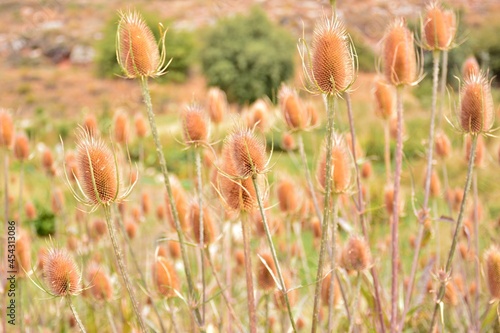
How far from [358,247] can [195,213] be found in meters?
0.46

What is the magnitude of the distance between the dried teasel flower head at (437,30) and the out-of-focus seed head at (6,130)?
56.5 inches

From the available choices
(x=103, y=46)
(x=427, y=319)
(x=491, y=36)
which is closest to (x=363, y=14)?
(x=491, y=36)

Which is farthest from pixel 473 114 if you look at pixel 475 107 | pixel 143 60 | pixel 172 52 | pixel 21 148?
pixel 172 52

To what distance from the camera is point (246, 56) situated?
21.8 m

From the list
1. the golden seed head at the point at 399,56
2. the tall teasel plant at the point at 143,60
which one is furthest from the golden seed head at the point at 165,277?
the golden seed head at the point at 399,56

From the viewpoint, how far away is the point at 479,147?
2.23 meters

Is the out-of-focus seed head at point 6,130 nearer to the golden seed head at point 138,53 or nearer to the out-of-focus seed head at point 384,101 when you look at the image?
the golden seed head at point 138,53

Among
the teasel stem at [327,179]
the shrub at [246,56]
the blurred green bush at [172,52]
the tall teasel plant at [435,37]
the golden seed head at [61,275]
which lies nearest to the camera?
the teasel stem at [327,179]

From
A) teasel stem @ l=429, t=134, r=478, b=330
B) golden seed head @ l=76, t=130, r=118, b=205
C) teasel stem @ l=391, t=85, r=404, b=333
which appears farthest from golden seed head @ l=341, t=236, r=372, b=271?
golden seed head @ l=76, t=130, r=118, b=205

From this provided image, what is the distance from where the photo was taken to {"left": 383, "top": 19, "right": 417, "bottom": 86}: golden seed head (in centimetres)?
167

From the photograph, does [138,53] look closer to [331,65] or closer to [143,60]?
[143,60]

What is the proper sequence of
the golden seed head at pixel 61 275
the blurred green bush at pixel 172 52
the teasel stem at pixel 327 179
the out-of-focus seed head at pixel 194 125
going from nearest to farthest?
the teasel stem at pixel 327 179, the golden seed head at pixel 61 275, the out-of-focus seed head at pixel 194 125, the blurred green bush at pixel 172 52

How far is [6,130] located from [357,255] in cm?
132

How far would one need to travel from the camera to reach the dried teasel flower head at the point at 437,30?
173 centimetres
